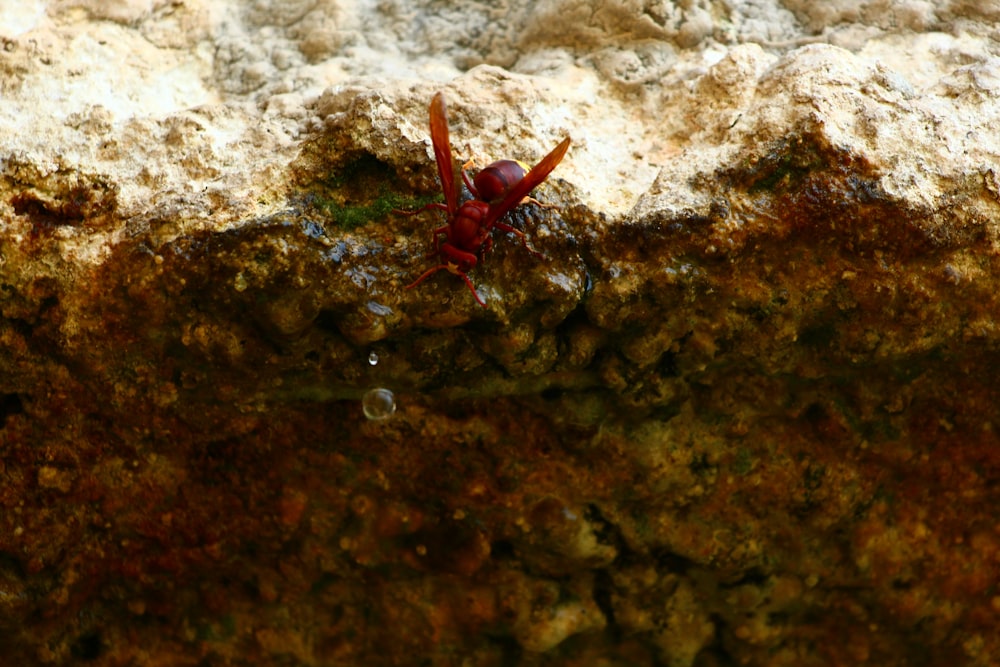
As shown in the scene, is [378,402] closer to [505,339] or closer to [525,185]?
[505,339]

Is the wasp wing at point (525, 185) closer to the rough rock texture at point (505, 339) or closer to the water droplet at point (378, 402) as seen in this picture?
the rough rock texture at point (505, 339)

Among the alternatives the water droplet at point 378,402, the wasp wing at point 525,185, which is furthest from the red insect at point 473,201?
the water droplet at point 378,402

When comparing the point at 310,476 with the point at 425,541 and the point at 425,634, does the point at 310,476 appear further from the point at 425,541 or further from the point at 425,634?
the point at 425,634

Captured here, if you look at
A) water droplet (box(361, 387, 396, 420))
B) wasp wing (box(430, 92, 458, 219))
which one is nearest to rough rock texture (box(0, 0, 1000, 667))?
water droplet (box(361, 387, 396, 420))

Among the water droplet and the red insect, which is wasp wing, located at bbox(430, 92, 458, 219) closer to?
the red insect

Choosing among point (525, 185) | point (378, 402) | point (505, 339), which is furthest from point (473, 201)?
point (378, 402)

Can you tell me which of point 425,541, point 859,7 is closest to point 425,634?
point 425,541
